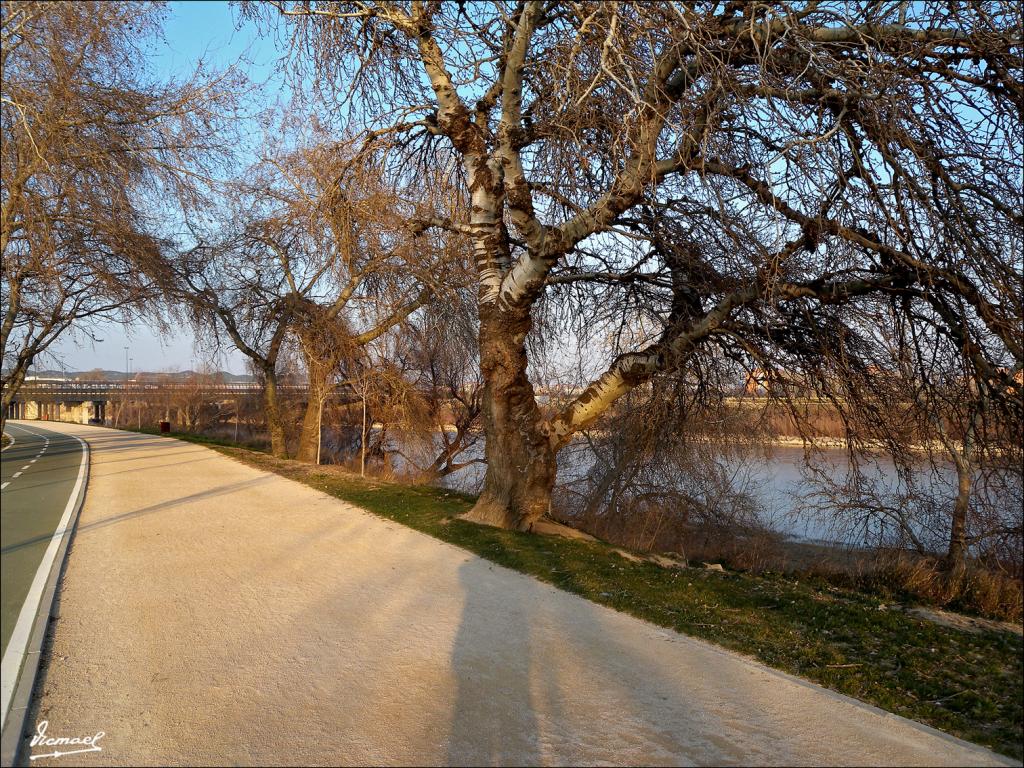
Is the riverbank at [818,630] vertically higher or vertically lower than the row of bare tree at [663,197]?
lower

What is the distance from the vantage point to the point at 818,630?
619cm

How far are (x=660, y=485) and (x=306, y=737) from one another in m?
15.1

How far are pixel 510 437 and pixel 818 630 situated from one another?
537 centimetres

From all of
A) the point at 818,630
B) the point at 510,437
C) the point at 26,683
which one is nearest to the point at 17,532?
the point at 26,683

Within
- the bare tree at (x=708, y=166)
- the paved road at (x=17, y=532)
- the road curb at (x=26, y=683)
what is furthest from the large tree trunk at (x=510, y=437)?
the paved road at (x=17, y=532)

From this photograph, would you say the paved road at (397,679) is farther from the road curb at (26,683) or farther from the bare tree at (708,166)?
the bare tree at (708,166)

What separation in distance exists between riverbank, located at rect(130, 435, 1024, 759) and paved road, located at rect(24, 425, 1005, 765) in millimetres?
305

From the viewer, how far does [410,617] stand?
6137 millimetres

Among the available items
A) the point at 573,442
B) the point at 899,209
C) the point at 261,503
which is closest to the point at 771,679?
the point at 899,209

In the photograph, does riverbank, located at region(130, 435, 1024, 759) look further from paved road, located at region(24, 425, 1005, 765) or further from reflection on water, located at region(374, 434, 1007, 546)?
reflection on water, located at region(374, 434, 1007, 546)

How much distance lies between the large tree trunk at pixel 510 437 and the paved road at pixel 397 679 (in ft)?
8.10

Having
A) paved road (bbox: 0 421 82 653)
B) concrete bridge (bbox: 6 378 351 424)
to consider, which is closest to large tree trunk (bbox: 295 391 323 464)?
concrete bridge (bbox: 6 378 351 424)

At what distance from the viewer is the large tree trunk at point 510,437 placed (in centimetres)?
1031

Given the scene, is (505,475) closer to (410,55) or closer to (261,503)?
(261,503)
